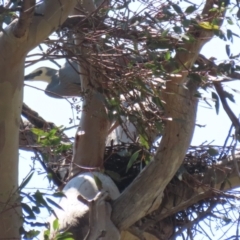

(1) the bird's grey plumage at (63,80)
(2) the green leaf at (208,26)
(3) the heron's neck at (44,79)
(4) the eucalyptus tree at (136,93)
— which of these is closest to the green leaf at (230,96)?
(4) the eucalyptus tree at (136,93)

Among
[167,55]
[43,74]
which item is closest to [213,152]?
[167,55]

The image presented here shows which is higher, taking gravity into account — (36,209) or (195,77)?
(195,77)

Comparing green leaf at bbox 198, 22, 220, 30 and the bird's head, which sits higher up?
the bird's head

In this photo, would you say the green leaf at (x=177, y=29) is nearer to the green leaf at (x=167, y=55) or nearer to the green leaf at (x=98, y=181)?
the green leaf at (x=167, y=55)

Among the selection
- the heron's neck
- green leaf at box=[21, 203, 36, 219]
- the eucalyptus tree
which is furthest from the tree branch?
the heron's neck

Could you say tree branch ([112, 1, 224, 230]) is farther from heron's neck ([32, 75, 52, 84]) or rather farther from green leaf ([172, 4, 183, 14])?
heron's neck ([32, 75, 52, 84])

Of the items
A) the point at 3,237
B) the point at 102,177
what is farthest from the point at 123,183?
the point at 3,237

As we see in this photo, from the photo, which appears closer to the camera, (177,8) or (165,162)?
(177,8)

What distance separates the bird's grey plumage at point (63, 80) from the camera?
10.8 feet

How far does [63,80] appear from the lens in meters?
3.49

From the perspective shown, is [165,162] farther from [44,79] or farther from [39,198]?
[44,79]

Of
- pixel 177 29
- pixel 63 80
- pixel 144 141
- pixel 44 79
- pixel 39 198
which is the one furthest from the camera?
pixel 44 79

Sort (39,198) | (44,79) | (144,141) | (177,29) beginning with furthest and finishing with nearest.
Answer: (44,79) → (144,141) → (177,29) → (39,198)

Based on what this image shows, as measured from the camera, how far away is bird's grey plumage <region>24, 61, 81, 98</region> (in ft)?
10.8
